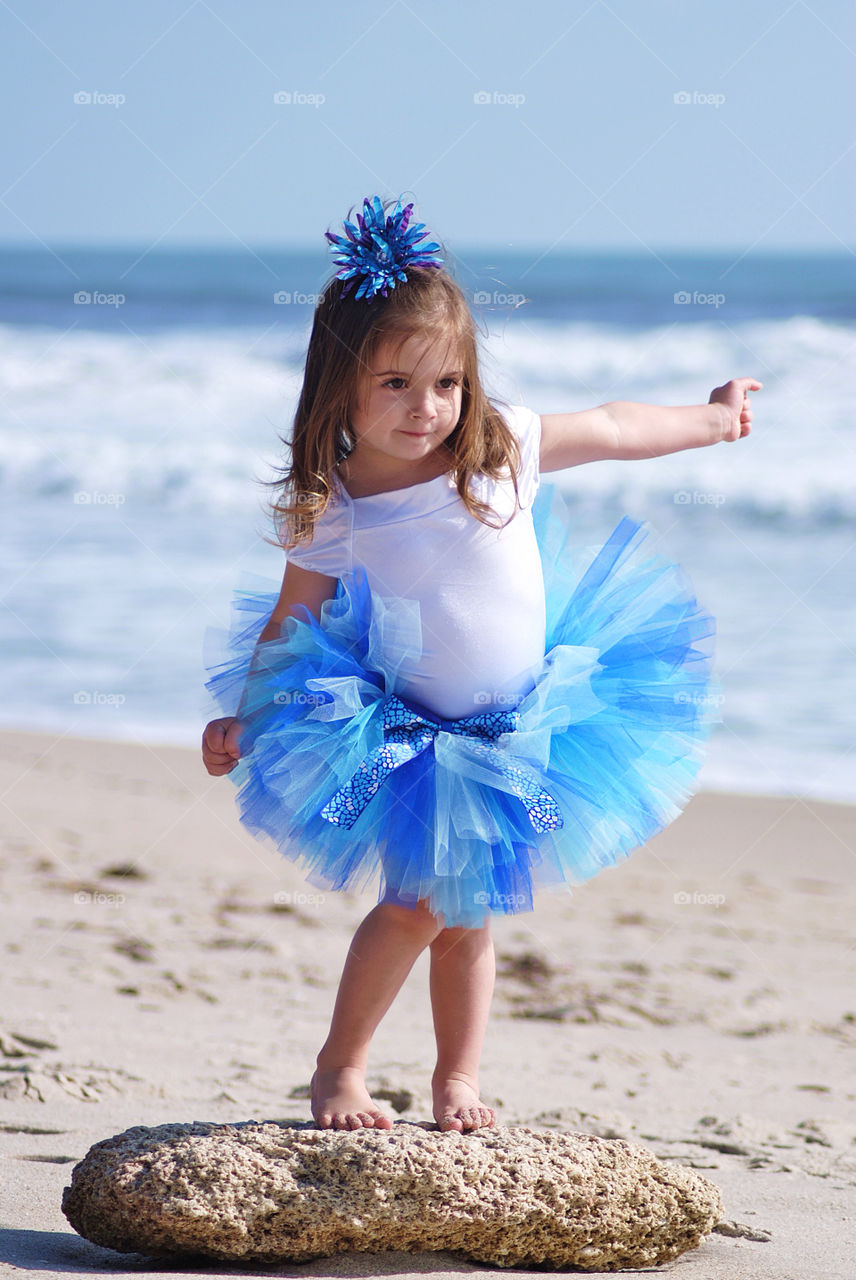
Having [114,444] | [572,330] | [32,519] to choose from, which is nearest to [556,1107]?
[32,519]

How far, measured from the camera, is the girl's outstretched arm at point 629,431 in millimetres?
3119

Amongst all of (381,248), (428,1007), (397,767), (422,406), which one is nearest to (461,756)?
(397,767)

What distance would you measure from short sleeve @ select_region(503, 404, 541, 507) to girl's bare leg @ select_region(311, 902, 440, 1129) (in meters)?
0.99

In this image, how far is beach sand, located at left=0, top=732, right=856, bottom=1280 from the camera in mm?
3107

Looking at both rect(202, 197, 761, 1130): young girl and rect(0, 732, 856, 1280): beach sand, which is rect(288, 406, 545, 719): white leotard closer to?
rect(202, 197, 761, 1130): young girl

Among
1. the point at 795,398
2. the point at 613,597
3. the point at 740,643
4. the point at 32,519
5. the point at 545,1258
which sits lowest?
the point at 545,1258

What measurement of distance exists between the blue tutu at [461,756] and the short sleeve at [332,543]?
5 cm

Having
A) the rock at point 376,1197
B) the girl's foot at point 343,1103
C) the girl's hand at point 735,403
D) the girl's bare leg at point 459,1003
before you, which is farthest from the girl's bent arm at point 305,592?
the girl's hand at point 735,403

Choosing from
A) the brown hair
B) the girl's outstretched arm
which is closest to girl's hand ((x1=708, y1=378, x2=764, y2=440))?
the girl's outstretched arm

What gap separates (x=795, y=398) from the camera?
1441 centimetres

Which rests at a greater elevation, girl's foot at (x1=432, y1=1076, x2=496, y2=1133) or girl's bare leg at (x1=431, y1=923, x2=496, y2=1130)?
Answer: girl's bare leg at (x1=431, y1=923, x2=496, y2=1130)

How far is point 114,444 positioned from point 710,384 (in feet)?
22.9

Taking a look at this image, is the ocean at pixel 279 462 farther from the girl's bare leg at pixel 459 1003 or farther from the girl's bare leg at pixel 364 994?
the girl's bare leg at pixel 459 1003

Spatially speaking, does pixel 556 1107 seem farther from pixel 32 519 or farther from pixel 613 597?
pixel 32 519
